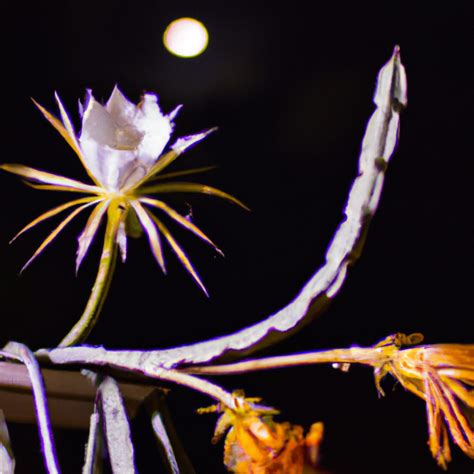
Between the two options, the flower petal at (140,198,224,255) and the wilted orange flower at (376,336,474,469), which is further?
the flower petal at (140,198,224,255)

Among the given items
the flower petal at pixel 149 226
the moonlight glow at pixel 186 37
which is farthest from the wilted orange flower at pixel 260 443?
the moonlight glow at pixel 186 37

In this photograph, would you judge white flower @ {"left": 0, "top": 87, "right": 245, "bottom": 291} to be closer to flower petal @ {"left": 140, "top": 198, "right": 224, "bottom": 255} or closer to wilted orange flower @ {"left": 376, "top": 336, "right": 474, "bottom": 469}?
flower petal @ {"left": 140, "top": 198, "right": 224, "bottom": 255}

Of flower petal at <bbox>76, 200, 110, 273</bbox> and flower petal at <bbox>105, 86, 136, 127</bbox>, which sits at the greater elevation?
flower petal at <bbox>105, 86, 136, 127</bbox>

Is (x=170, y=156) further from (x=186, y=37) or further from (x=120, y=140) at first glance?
(x=186, y=37)

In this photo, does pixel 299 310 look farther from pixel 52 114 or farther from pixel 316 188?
pixel 52 114

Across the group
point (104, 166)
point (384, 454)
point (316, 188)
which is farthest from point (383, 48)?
point (384, 454)

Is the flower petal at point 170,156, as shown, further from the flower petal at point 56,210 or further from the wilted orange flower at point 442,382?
the wilted orange flower at point 442,382

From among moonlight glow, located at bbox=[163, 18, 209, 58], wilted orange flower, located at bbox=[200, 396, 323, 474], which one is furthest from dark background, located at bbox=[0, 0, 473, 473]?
wilted orange flower, located at bbox=[200, 396, 323, 474]
